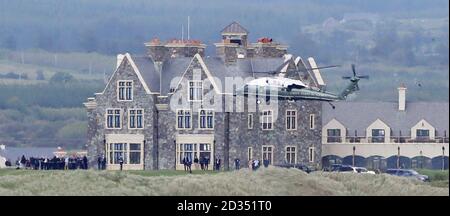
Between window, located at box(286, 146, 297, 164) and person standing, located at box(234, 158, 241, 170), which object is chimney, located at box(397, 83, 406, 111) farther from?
person standing, located at box(234, 158, 241, 170)

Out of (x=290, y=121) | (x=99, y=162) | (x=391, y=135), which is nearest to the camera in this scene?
(x=99, y=162)

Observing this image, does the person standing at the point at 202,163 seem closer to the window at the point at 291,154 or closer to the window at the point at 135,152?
the window at the point at 135,152

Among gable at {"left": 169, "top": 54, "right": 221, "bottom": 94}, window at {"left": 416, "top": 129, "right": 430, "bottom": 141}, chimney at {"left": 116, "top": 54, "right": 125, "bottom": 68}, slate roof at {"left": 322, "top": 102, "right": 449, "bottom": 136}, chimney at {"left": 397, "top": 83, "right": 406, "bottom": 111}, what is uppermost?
chimney at {"left": 116, "top": 54, "right": 125, "bottom": 68}

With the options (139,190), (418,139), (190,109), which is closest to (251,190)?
(139,190)

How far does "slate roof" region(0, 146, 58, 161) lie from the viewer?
12169cm

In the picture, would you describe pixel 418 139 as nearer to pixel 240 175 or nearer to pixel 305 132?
pixel 305 132

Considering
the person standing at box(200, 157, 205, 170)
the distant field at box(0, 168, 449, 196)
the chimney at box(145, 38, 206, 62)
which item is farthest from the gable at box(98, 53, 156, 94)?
the distant field at box(0, 168, 449, 196)

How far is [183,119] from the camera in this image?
115812mm

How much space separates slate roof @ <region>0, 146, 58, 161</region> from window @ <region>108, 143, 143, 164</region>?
6.06 m

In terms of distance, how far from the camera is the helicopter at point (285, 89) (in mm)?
114562

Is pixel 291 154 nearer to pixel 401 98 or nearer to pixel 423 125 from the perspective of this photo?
pixel 423 125

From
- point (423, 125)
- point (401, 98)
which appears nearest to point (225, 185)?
point (423, 125)

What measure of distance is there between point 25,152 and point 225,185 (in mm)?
46155
